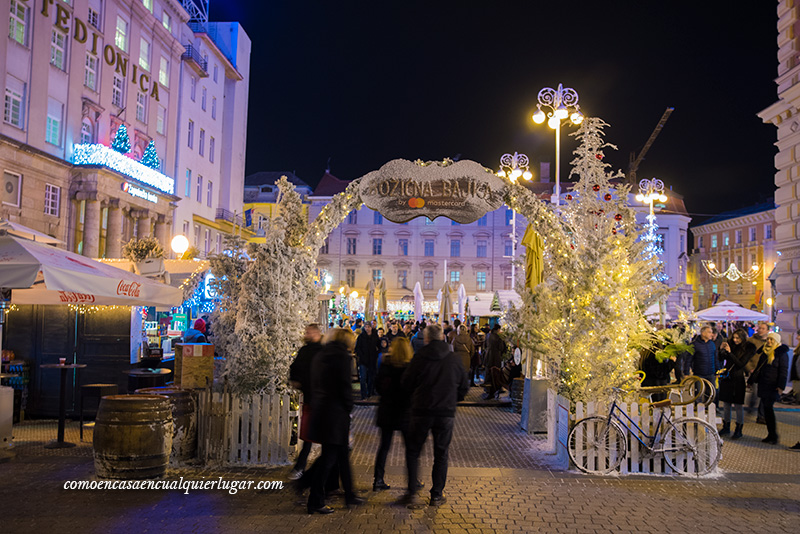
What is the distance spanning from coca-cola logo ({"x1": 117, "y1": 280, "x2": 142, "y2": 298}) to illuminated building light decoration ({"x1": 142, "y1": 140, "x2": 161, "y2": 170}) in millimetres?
24630

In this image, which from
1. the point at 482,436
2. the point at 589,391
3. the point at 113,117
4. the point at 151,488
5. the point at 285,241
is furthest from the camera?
the point at 113,117

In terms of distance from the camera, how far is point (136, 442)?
7.22 meters

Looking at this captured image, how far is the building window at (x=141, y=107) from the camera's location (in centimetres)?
3266

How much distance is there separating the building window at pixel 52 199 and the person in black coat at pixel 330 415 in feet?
76.8

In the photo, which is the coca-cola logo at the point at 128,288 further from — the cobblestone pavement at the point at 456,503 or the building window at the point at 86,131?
the building window at the point at 86,131

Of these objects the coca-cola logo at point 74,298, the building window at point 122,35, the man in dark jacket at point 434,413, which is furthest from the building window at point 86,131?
the man in dark jacket at point 434,413

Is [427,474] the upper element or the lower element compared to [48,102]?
lower

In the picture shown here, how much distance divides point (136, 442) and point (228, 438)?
4.60ft

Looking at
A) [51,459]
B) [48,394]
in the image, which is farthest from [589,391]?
[48,394]

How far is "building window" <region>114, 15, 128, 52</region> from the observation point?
30750 millimetres

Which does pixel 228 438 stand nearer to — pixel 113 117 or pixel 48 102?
pixel 48 102

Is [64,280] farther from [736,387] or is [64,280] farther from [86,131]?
[86,131]

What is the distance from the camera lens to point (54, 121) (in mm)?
26203

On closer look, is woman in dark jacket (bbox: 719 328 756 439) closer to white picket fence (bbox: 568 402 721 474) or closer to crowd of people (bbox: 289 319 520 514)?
white picket fence (bbox: 568 402 721 474)
